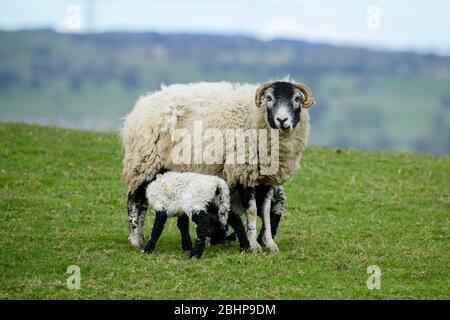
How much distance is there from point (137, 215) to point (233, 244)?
1.87 metres

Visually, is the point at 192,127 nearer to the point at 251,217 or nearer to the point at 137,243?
the point at 251,217

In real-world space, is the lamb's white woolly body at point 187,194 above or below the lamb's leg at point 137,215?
above

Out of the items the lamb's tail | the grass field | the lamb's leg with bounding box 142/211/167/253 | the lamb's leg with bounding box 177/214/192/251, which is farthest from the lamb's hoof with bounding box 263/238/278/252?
the lamb's leg with bounding box 142/211/167/253

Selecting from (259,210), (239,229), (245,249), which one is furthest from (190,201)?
(259,210)

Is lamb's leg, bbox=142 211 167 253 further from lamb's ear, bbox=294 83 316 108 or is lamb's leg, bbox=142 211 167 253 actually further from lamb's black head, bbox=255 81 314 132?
lamb's ear, bbox=294 83 316 108

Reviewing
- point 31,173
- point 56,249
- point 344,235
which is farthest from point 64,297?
point 31,173

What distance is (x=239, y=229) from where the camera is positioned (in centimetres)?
1434

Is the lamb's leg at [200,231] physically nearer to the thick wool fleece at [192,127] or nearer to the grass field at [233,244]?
the grass field at [233,244]

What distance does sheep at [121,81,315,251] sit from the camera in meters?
14.4

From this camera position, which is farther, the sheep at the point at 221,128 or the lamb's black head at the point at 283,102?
the sheep at the point at 221,128

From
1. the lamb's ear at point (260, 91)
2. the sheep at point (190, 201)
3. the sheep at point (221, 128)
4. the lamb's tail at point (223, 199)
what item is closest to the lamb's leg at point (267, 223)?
the sheep at point (221, 128)

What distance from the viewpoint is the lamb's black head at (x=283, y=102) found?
46.6 ft

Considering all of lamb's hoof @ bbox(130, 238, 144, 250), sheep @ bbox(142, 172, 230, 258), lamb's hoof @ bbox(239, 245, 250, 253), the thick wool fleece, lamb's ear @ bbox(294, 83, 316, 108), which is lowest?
lamb's hoof @ bbox(130, 238, 144, 250)
